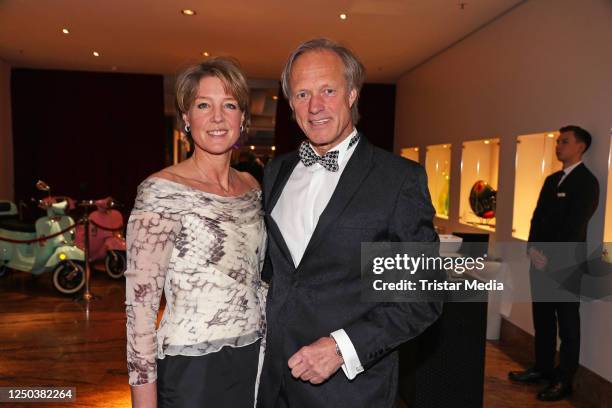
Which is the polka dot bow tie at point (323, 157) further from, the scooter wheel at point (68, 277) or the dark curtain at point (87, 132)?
the dark curtain at point (87, 132)

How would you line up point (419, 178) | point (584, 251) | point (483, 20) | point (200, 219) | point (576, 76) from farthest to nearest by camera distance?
point (483, 20), point (576, 76), point (584, 251), point (200, 219), point (419, 178)

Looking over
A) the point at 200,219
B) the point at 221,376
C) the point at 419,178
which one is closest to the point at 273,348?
the point at 221,376

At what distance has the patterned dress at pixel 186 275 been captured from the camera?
148cm

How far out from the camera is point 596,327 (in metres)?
3.68

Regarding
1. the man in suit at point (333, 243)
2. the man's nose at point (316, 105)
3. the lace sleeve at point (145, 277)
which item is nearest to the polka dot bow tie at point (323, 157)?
the man in suit at point (333, 243)

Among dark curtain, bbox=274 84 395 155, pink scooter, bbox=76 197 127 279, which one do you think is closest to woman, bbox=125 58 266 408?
pink scooter, bbox=76 197 127 279

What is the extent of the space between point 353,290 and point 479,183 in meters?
4.78

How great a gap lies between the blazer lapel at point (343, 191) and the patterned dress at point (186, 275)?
28cm

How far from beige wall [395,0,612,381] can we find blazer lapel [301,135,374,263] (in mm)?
2864

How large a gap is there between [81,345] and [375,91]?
7757 millimetres

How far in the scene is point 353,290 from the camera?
1443 mm

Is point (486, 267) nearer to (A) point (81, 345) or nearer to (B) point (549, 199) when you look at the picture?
(B) point (549, 199)

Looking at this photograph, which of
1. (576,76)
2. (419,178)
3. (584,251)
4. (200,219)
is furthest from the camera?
(576,76)

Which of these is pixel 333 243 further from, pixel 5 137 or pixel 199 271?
pixel 5 137
